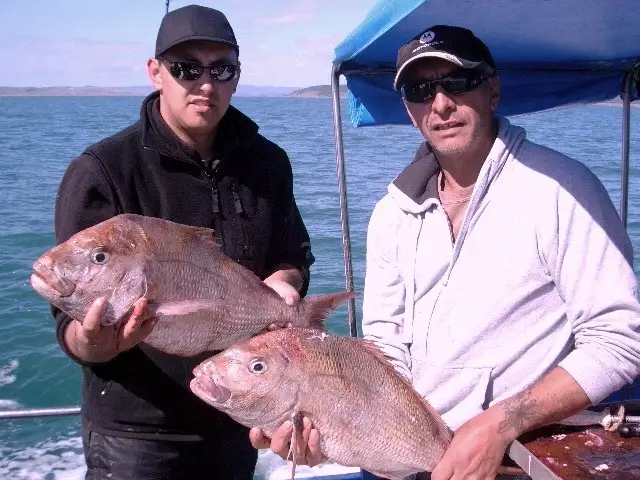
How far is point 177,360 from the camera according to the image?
10.5 ft

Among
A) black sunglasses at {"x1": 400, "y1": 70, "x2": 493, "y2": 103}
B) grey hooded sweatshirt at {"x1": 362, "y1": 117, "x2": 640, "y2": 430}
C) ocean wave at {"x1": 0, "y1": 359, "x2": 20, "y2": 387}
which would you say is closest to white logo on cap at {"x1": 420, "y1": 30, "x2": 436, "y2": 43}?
black sunglasses at {"x1": 400, "y1": 70, "x2": 493, "y2": 103}

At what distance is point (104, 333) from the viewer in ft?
8.58

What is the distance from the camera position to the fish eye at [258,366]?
2.69 meters

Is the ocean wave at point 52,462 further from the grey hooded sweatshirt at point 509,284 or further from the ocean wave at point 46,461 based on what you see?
the grey hooded sweatshirt at point 509,284

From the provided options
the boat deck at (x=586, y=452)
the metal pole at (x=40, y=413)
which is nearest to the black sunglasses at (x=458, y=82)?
the boat deck at (x=586, y=452)

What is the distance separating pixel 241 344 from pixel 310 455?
1.72 ft

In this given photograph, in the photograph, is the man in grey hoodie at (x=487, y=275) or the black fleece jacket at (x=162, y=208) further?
the black fleece jacket at (x=162, y=208)

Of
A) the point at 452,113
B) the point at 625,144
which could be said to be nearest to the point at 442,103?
the point at 452,113

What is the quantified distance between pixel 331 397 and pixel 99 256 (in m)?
1.05

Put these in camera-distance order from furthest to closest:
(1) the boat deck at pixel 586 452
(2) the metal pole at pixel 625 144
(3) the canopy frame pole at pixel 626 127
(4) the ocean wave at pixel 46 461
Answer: (4) the ocean wave at pixel 46 461 → (2) the metal pole at pixel 625 144 → (3) the canopy frame pole at pixel 626 127 → (1) the boat deck at pixel 586 452

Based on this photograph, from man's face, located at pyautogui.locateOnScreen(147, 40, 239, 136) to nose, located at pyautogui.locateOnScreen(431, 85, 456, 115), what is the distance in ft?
3.17

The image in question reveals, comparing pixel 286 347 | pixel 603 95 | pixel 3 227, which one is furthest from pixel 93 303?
pixel 3 227

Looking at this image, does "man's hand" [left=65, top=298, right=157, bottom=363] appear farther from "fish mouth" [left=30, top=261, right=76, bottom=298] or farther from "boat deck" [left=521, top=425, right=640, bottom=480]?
"boat deck" [left=521, top=425, right=640, bottom=480]

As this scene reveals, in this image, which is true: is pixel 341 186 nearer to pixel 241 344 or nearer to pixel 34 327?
pixel 241 344
